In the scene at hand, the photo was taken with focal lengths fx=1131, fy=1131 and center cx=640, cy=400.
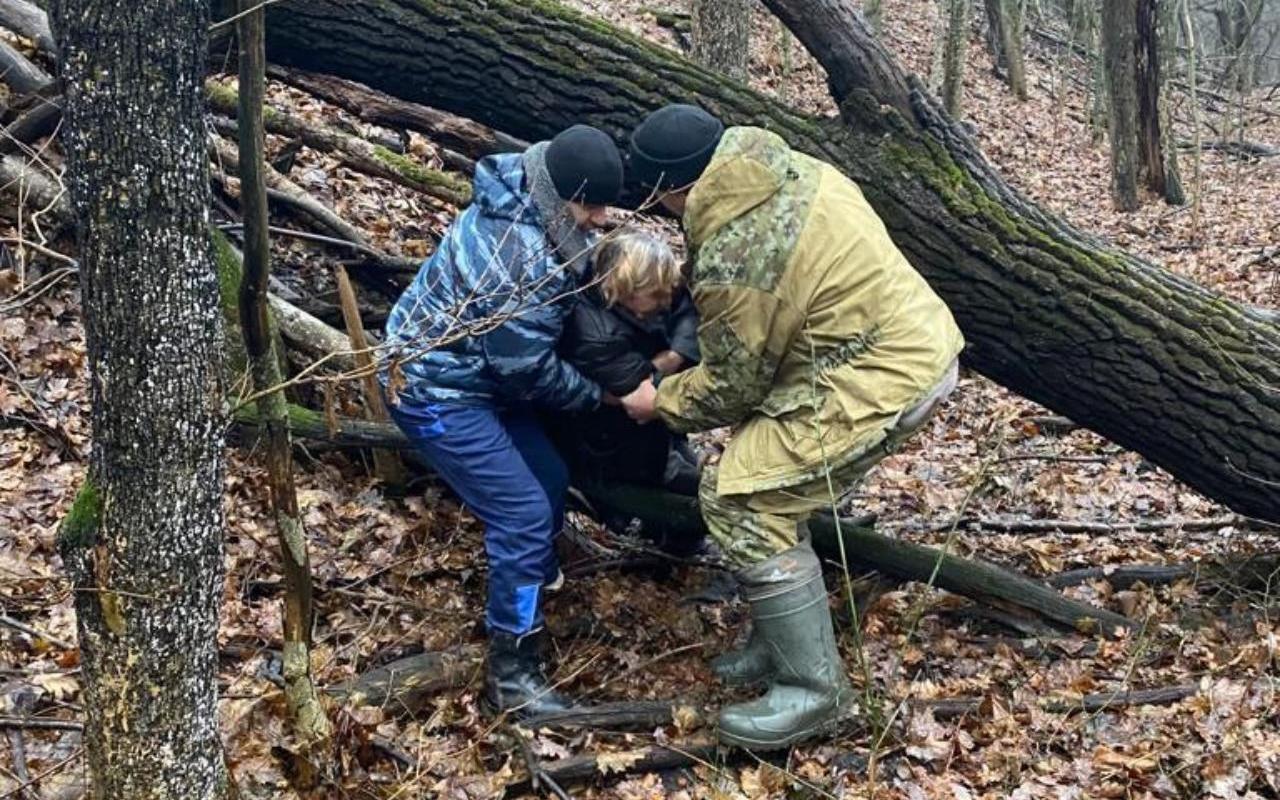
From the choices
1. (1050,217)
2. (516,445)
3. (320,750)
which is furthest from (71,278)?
(1050,217)

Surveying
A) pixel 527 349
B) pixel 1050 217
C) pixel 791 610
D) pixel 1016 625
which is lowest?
pixel 1016 625

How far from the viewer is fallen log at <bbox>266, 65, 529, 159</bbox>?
628 centimetres

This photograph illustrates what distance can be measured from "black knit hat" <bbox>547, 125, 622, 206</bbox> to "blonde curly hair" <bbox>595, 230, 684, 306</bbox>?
188mm

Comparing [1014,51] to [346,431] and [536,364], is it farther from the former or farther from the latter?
[536,364]

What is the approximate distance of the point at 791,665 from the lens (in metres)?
4.26

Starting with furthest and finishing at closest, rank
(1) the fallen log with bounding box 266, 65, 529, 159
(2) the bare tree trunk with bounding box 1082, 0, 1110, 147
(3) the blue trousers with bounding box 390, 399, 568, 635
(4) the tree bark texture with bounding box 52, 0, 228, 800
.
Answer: (2) the bare tree trunk with bounding box 1082, 0, 1110, 147
(1) the fallen log with bounding box 266, 65, 529, 159
(3) the blue trousers with bounding box 390, 399, 568, 635
(4) the tree bark texture with bounding box 52, 0, 228, 800

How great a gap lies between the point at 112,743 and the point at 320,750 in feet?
2.83

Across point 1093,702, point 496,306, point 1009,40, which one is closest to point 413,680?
point 496,306

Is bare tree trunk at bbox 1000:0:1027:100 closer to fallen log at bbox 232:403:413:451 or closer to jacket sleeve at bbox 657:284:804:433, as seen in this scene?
fallen log at bbox 232:403:413:451

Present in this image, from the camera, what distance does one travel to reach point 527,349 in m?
4.18

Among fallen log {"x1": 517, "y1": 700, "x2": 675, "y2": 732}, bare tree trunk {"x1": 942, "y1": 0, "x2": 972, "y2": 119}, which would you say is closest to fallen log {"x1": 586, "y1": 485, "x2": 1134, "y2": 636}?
fallen log {"x1": 517, "y1": 700, "x2": 675, "y2": 732}

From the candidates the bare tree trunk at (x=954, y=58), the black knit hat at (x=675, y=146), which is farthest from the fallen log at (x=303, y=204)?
the bare tree trunk at (x=954, y=58)

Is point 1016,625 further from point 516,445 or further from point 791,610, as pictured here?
point 516,445

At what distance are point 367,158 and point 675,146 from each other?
3525mm
